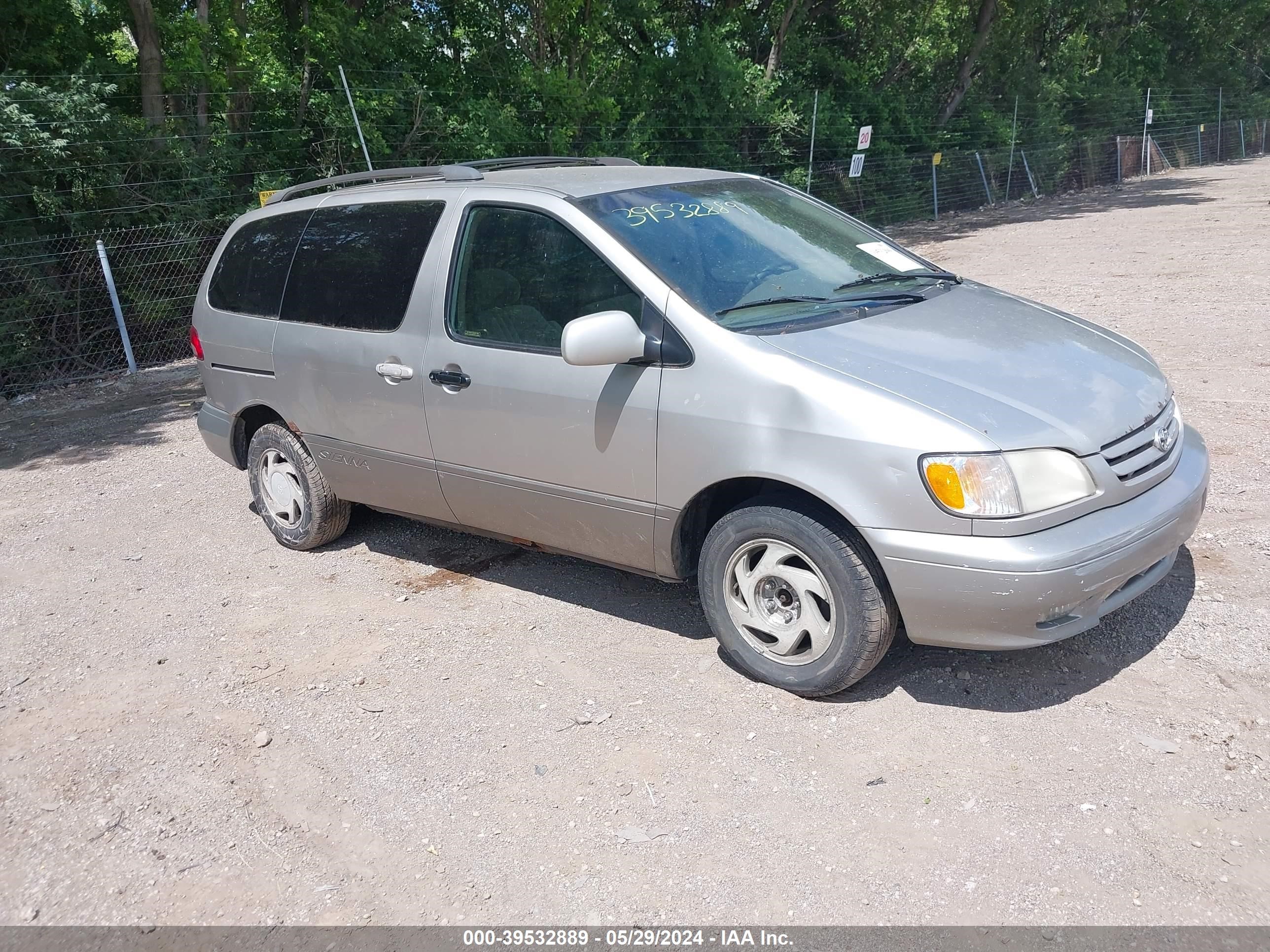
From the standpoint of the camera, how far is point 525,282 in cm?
443

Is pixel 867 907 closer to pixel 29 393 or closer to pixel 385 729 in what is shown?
pixel 385 729

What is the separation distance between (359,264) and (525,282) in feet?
3.59

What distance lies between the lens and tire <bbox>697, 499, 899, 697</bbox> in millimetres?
3637

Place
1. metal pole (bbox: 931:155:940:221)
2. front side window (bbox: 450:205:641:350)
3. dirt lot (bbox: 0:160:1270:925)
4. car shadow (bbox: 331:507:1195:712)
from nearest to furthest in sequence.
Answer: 1. dirt lot (bbox: 0:160:1270:925)
2. car shadow (bbox: 331:507:1195:712)
3. front side window (bbox: 450:205:641:350)
4. metal pole (bbox: 931:155:940:221)

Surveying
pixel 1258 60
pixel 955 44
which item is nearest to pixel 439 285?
pixel 955 44

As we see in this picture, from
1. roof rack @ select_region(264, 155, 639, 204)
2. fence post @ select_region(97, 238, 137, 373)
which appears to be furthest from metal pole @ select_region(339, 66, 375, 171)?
roof rack @ select_region(264, 155, 639, 204)

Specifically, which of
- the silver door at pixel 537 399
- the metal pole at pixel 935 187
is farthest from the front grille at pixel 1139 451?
the metal pole at pixel 935 187

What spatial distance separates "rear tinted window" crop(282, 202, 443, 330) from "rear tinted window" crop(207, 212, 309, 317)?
0.11 metres

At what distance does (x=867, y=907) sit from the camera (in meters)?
2.92

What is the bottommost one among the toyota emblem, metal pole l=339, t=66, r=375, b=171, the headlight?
the toyota emblem

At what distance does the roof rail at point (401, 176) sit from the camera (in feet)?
16.1

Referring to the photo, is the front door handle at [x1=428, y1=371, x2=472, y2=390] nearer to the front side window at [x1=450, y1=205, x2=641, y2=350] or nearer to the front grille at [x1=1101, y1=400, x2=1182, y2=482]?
the front side window at [x1=450, y1=205, x2=641, y2=350]

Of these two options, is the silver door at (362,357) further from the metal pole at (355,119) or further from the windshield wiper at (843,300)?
the metal pole at (355,119)

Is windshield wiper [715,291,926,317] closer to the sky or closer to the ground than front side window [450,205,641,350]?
closer to the ground
